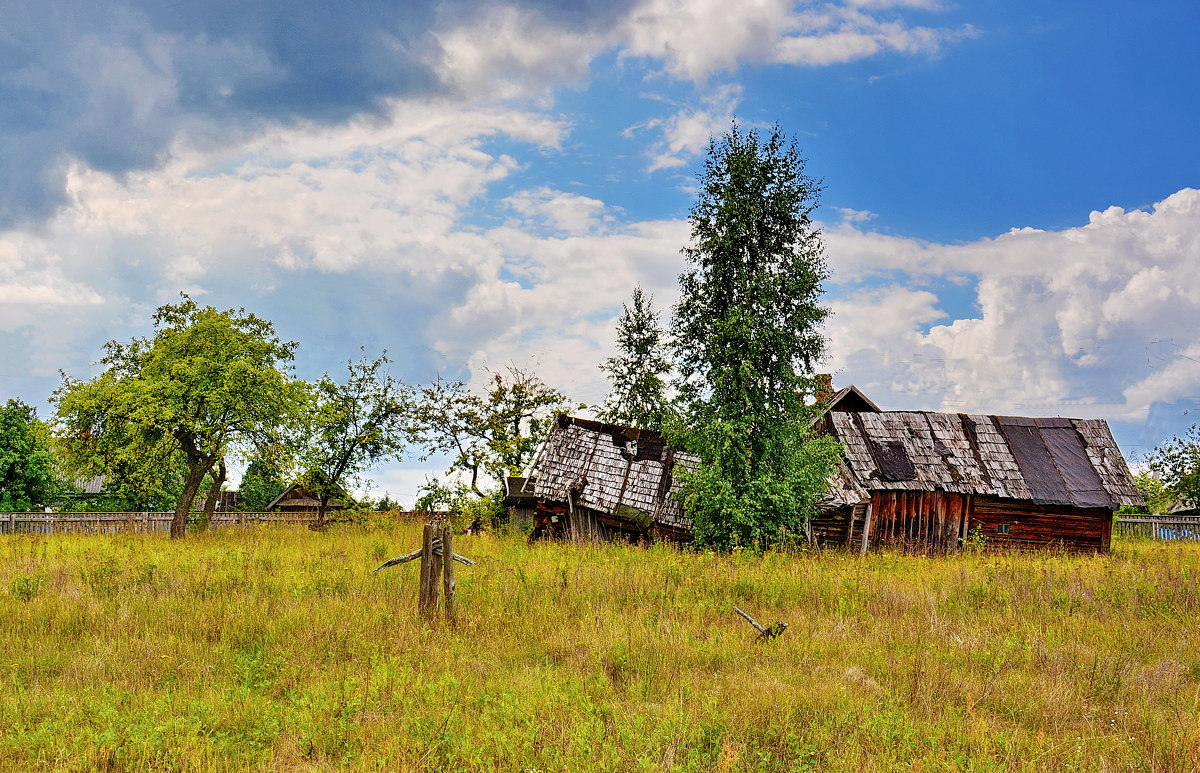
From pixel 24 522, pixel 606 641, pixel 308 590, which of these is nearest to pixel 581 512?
pixel 308 590

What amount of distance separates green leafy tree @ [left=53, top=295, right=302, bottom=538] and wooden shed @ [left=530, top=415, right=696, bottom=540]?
31.3 ft

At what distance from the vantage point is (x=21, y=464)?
4256 centimetres

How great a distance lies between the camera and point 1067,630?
33.0 ft

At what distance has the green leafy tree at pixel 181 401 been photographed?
23359 millimetres

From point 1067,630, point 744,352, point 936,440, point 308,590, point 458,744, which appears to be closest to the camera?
point 458,744

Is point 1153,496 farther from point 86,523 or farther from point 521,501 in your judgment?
point 86,523

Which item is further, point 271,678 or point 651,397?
point 651,397

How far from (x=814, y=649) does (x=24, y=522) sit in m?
31.9

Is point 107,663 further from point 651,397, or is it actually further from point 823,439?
point 651,397

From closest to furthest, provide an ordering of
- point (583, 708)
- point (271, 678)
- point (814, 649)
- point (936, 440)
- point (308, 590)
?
point (583, 708)
point (271, 678)
point (814, 649)
point (308, 590)
point (936, 440)

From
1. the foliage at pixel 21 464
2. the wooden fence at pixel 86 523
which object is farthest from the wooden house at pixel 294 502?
the wooden fence at pixel 86 523

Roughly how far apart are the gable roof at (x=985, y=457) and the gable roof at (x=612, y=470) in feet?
22.6

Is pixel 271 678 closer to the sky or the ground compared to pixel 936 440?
closer to the ground

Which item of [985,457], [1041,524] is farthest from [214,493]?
[1041,524]
